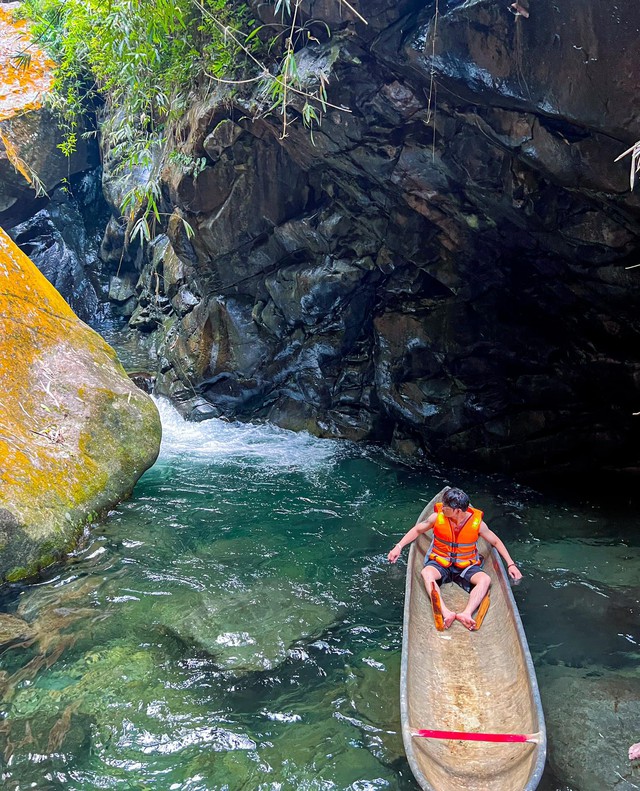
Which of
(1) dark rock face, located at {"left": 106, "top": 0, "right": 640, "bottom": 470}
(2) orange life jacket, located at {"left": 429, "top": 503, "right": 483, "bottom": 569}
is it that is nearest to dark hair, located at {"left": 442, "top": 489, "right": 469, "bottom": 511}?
(2) orange life jacket, located at {"left": 429, "top": 503, "right": 483, "bottom": 569}

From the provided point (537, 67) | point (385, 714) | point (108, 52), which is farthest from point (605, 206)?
point (108, 52)

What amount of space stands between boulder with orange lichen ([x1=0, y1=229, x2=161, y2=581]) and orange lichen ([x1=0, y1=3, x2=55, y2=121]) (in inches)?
329

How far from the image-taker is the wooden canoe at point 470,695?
10.9ft

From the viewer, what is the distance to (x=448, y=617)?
15.5 ft

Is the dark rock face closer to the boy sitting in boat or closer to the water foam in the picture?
the water foam

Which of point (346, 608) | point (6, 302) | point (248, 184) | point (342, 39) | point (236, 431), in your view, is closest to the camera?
point (346, 608)

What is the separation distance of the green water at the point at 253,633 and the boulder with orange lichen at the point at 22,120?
9717mm

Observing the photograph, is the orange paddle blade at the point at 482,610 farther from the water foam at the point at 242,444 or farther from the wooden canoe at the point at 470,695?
the water foam at the point at 242,444

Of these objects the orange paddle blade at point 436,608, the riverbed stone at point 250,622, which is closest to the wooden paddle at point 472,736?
the orange paddle blade at point 436,608

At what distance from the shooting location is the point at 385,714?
408cm

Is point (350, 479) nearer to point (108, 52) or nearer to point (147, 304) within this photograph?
point (108, 52)

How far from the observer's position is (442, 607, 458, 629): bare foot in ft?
15.5

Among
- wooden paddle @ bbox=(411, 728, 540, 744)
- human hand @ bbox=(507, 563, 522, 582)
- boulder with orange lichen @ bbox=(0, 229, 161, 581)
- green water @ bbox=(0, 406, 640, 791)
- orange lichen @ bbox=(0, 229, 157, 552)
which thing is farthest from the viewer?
orange lichen @ bbox=(0, 229, 157, 552)

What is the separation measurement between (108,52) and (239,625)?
8.49 metres
